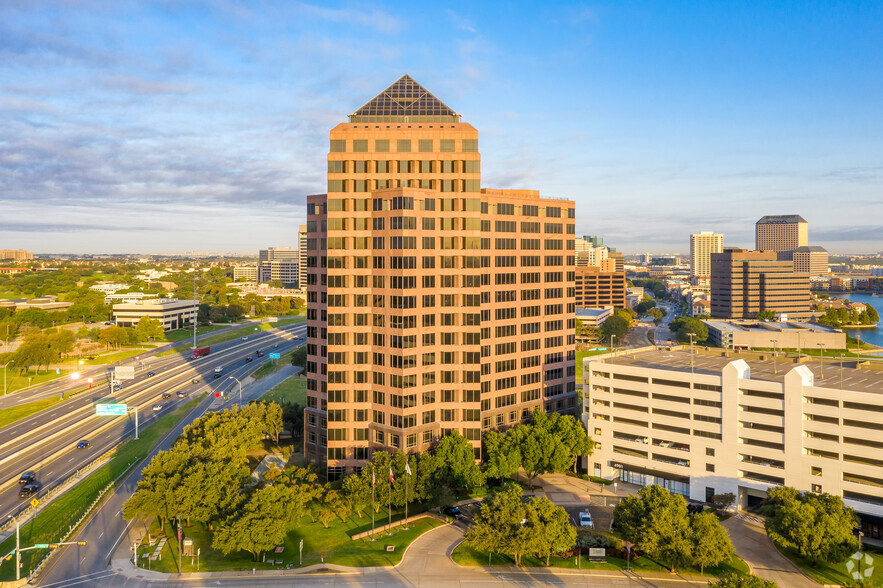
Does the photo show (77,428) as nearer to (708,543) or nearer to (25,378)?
(25,378)

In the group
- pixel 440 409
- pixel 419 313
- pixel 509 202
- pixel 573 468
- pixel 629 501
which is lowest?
pixel 573 468

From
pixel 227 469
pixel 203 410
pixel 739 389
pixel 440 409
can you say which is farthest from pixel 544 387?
pixel 203 410

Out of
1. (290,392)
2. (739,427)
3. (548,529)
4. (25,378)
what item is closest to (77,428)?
(290,392)

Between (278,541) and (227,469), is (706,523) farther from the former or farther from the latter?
(227,469)

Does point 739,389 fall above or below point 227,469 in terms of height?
above

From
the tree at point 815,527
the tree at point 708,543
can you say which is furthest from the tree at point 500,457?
the tree at point 815,527

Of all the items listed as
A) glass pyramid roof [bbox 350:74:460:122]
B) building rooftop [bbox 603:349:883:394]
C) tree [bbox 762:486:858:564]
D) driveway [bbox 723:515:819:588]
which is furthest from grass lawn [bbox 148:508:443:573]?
glass pyramid roof [bbox 350:74:460:122]

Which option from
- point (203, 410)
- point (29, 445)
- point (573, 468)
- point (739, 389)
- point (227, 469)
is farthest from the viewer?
point (203, 410)
